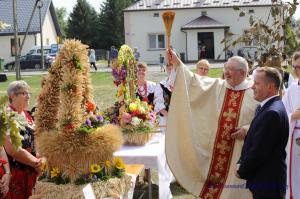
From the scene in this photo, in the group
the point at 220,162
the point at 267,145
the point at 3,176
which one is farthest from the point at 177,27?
the point at 3,176

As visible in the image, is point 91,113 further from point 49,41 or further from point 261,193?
point 49,41

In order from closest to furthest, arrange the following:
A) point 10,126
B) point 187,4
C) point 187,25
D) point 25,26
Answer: point 10,126 → point 187,25 → point 187,4 → point 25,26

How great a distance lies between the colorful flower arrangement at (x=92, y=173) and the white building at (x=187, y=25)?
1645 inches

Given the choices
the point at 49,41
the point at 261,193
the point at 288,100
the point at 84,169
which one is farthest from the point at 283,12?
the point at 49,41

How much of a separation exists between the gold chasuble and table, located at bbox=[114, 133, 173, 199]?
0.40 metres

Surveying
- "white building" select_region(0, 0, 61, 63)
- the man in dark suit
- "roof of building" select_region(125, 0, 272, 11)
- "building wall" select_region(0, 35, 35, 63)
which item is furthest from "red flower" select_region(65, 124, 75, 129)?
"building wall" select_region(0, 35, 35, 63)

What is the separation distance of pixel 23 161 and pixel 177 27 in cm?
4369

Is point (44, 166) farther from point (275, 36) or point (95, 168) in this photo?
point (275, 36)

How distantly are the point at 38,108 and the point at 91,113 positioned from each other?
474 mm

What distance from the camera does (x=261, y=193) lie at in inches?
171

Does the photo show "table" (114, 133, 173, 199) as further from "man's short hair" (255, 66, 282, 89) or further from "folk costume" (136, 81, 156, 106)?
"man's short hair" (255, 66, 282, 89)

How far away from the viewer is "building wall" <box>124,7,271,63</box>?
46.9 metres

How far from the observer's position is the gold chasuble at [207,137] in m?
5.50

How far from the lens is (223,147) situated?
18.0 feet
